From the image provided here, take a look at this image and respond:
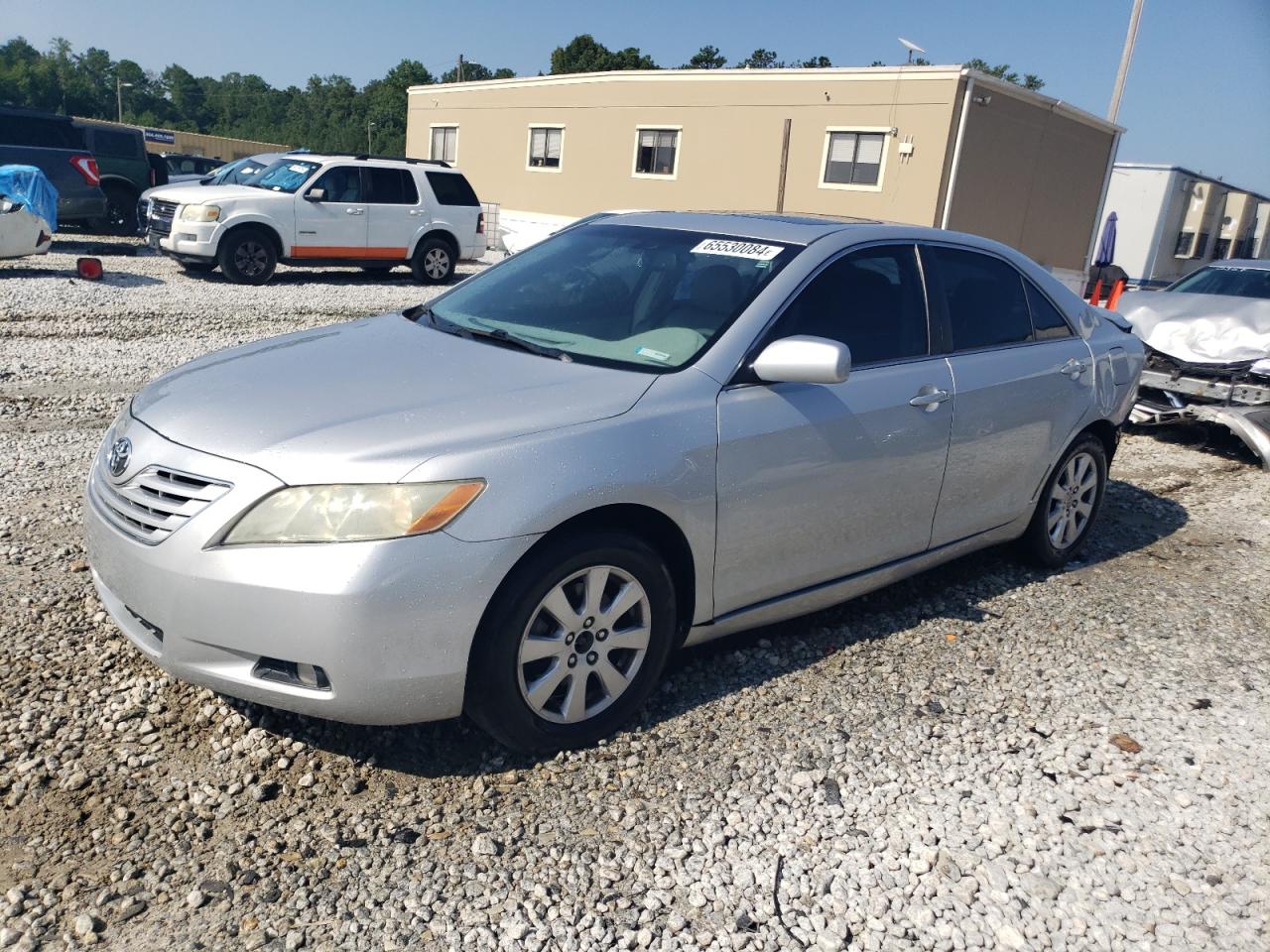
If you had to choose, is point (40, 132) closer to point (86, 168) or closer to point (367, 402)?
point (86, 168)

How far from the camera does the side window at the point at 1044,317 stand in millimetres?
4898

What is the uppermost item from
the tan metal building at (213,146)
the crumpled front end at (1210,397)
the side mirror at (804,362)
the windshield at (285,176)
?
the side mirror at (804,362)

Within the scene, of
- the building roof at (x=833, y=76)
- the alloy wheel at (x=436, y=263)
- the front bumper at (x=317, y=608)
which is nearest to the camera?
the front bumper at (x=317, y=608)

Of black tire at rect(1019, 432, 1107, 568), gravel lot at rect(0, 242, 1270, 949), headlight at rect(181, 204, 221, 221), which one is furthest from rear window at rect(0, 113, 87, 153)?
black tire at rect(1019, 432, 1107, 568)

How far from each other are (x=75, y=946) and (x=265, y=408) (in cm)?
149

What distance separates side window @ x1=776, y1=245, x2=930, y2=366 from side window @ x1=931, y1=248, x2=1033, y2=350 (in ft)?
0.75

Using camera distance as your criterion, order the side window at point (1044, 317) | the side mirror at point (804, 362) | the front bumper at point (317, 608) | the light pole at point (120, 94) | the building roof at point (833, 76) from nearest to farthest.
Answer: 1. the front bumper at point (317, 608)
2. the side mirror at point (804, 362)
3. the side window at point (1044, 317)
4. the building roof at point (833, 76)
5. the light pole at point (120, 94)

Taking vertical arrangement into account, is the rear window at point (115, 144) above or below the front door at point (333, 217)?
above

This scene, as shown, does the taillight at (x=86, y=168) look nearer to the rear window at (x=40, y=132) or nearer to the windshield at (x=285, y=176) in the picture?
the rear window at (x=40, y=132)

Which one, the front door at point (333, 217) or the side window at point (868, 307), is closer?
the side window at point (868, 307)

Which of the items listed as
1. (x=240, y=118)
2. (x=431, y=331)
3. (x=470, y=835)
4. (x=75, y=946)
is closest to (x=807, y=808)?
(x=470, y=835)

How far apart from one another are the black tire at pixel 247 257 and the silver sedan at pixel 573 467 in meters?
10.5

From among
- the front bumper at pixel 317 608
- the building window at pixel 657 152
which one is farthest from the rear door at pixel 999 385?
the building window at pixel 657 152

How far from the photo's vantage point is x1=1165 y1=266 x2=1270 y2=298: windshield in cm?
985
